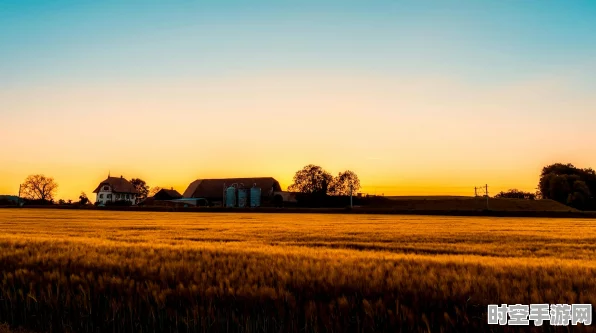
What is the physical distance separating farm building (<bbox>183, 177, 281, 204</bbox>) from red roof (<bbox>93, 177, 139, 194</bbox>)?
889 inches

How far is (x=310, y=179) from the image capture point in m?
132

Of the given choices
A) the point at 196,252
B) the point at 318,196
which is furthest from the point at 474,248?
the point at 318,196

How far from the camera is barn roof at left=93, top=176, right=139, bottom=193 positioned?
479ft

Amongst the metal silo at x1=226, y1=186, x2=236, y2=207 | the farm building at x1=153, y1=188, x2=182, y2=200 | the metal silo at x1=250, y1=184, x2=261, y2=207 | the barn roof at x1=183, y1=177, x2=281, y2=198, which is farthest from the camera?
the farm building at x1=153, y1=188, x2=182, y2=200

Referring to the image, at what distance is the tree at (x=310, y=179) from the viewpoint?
5154 inches

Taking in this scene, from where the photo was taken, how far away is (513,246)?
54.5ft

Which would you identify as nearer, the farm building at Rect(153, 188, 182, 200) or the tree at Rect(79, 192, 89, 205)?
the tree at Rect(79, 192, 89, 205)

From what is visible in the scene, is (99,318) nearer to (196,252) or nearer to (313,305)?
(313,305)

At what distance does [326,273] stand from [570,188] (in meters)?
143

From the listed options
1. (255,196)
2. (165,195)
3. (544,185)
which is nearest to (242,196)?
(255,196)

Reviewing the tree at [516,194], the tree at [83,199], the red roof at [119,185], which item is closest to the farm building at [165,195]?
the red roof at [119,185]

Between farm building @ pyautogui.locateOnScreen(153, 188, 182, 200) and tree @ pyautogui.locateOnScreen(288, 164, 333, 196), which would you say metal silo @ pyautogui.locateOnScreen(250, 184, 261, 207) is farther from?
farm building @ pyautogui.locateOnScreen(153, 188, 182, 200)

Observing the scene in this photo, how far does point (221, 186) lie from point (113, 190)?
3629 cm

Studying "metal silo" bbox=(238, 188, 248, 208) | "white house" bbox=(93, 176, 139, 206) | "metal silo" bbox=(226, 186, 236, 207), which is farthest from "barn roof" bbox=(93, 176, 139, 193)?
"metal silo" bbox=(238, 188, 248, 208)
